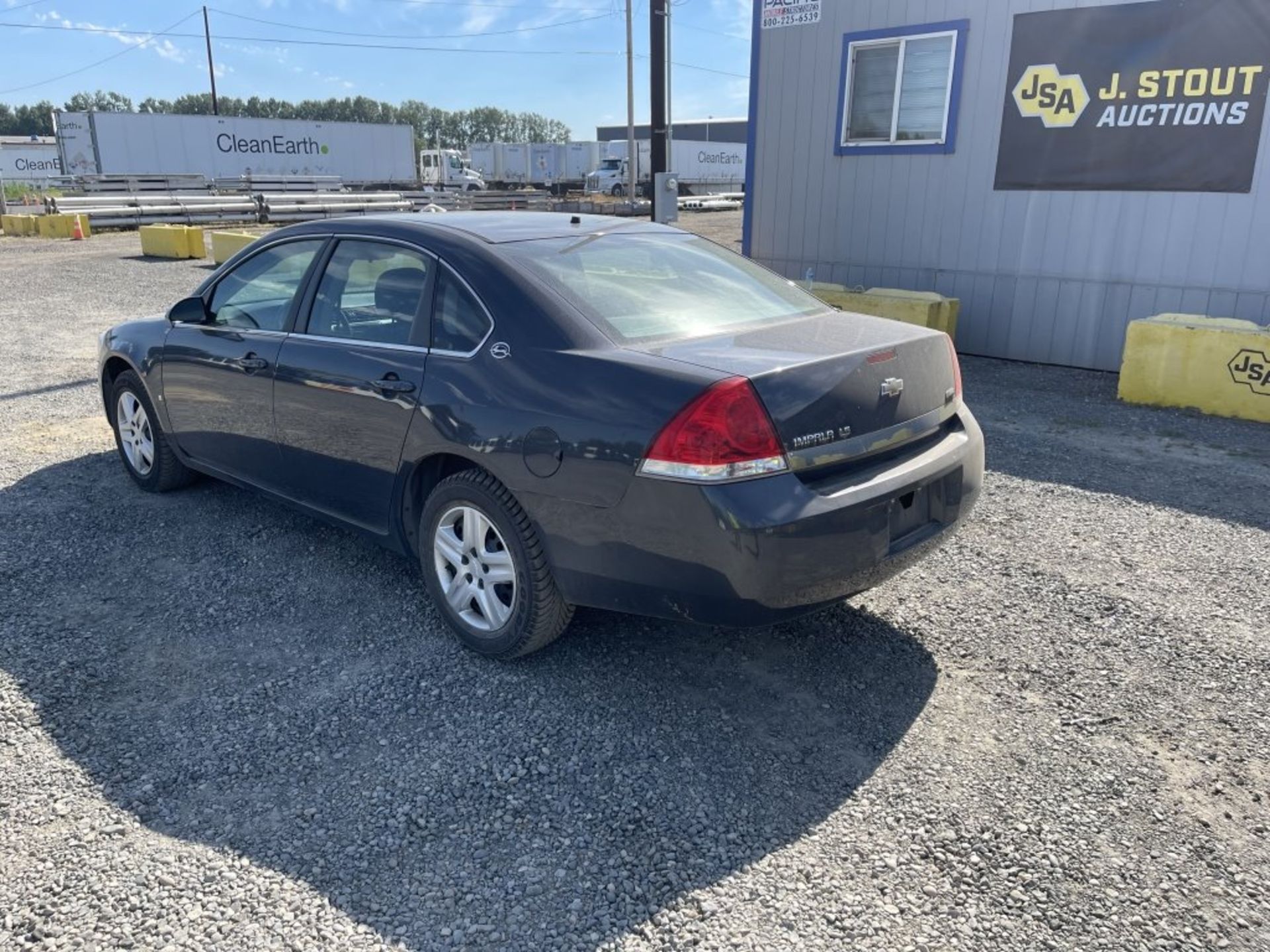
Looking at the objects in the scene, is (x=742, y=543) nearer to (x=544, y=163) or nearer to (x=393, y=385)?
(x=393, y=385)

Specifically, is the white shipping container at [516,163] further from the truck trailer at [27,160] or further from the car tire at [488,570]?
the car tire at [488,570]

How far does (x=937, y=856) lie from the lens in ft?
8.38

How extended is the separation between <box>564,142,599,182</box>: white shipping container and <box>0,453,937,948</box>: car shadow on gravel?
53.4 metres

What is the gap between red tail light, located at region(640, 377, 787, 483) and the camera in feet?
9.25

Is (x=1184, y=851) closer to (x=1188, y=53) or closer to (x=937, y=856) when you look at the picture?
(x=937, y=856)

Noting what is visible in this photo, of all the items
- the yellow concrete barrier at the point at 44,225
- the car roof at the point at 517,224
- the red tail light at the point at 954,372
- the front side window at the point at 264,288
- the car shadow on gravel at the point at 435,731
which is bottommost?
the car shadow on gravel at the point at 435,731

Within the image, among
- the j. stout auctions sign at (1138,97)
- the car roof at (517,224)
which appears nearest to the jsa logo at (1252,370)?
the j. stout auctions sign at (1138,97)

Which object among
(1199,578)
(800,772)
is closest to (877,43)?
(1199,578)

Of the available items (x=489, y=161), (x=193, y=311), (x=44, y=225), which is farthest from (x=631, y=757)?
(x=489, y=161)

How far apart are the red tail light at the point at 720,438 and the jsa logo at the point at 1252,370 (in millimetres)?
5995

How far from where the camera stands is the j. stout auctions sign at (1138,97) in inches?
311

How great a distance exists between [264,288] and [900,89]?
767cm

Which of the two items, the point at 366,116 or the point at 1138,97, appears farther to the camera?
the point at 366,116

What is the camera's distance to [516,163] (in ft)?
182
